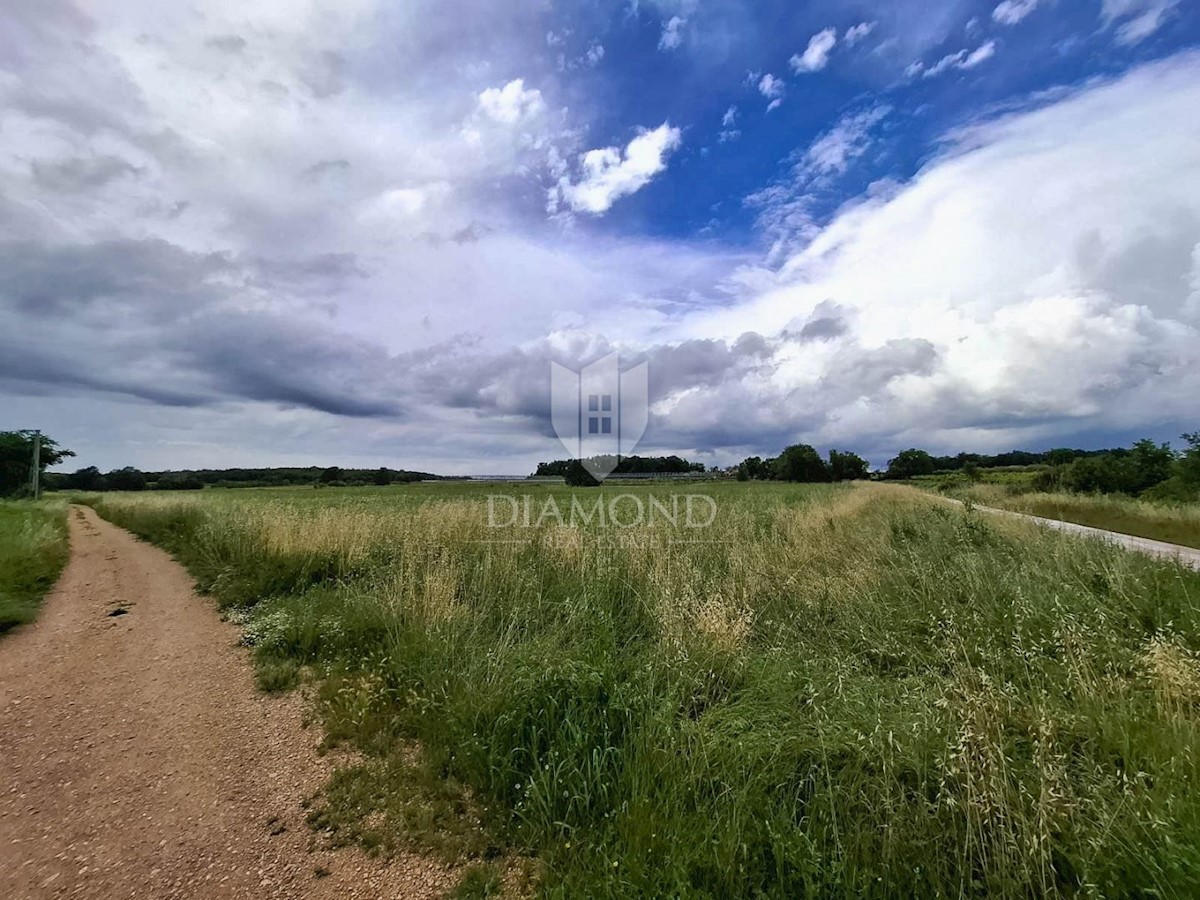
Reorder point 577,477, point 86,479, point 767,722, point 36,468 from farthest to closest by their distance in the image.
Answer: point 86,479 < point 577,477 < point 36,468 < point 767,722

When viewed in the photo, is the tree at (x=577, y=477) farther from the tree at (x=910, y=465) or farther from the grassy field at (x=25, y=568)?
the tree at (x=910, y=465)

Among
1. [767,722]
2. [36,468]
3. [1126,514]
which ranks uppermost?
[36,468]

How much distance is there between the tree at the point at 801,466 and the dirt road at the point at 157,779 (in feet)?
289

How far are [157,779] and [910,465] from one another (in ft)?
309

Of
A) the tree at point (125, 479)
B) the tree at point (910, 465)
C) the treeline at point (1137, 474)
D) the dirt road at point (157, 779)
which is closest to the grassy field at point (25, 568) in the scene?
the dirt road at point (157, 779)

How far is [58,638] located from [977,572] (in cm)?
1286

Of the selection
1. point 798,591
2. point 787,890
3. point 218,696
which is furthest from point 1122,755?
point 218,696

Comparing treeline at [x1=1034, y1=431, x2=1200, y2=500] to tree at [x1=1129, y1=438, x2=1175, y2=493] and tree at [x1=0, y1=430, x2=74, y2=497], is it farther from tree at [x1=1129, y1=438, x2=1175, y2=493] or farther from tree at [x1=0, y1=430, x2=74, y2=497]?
tree at [x1=0, y1=430, x2=74, y2=497]

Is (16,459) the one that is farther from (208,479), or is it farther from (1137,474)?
(1137,474)

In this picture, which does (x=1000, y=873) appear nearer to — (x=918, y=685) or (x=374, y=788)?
(x=918, y=685)

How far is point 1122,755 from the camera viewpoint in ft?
11.3

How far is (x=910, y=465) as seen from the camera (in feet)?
266

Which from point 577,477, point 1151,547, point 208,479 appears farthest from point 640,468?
point 208,479

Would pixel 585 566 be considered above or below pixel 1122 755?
above
